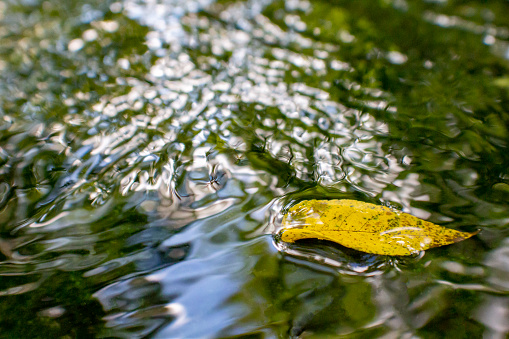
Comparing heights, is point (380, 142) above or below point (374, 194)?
above

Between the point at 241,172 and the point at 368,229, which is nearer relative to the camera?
the point at 368,229

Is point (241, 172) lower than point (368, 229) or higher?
higher

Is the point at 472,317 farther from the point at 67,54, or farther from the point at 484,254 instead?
the point at 67,54

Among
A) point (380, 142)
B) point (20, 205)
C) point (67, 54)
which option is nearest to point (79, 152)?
point (20, 205)
